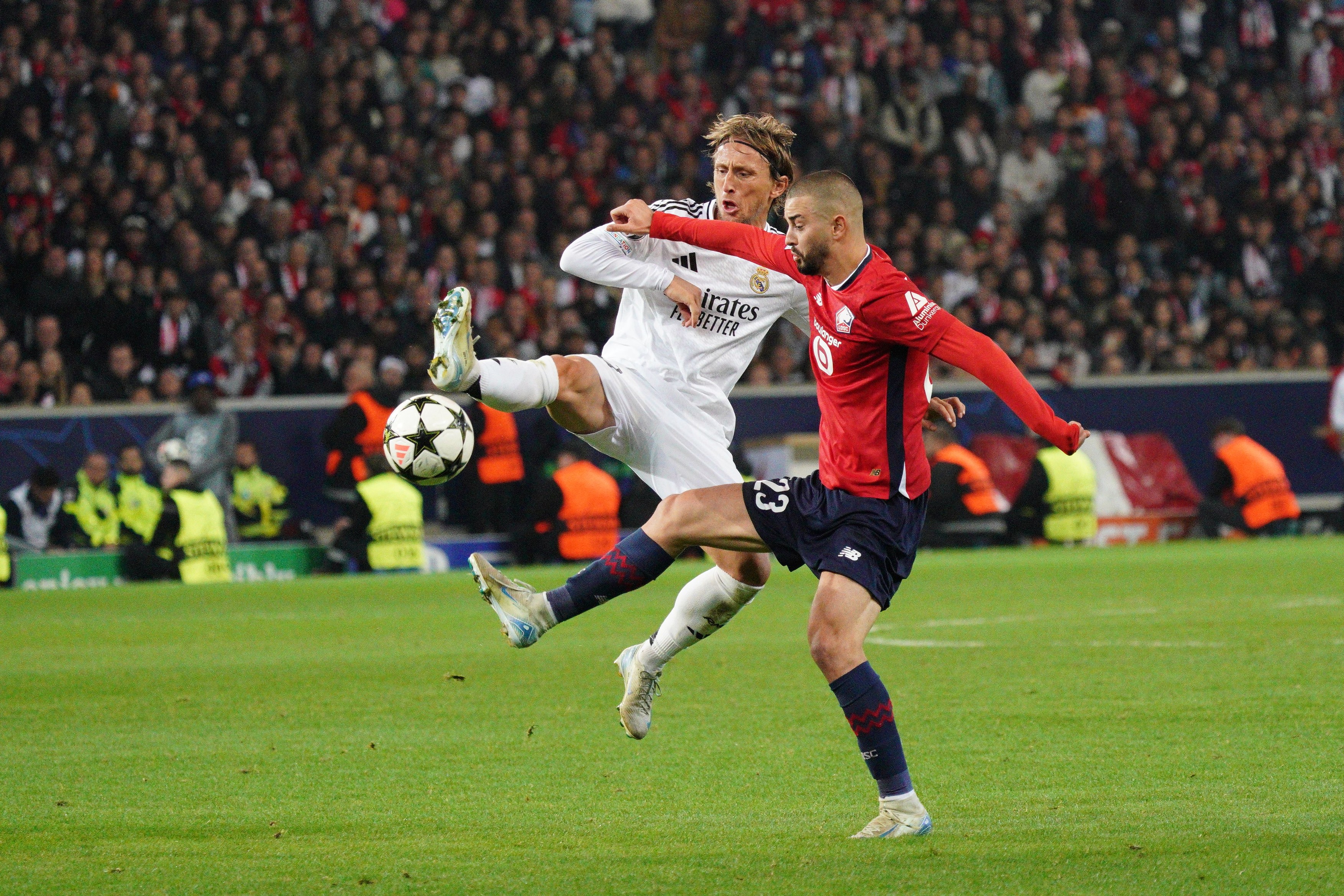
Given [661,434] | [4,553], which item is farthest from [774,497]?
[4,553]

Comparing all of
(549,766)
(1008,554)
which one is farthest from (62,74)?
(549,766)

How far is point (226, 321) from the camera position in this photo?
1691 centimetres

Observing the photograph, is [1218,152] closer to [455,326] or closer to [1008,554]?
[1008,554]

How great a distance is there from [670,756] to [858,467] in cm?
162

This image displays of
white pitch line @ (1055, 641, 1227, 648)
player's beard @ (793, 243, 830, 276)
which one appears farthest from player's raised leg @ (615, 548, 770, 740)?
white pitch line @ (1055, 641, 1227, 648)

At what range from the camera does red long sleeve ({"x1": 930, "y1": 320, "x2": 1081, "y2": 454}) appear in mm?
4977

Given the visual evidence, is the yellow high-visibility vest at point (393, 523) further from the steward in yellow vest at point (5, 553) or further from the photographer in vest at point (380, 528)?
the steward in yellow vest at point (5, 553)

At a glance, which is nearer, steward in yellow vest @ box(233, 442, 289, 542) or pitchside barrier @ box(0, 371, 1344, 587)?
pitchside barrier @ box(0, 371, 1344, 587)

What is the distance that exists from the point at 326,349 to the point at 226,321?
98cm

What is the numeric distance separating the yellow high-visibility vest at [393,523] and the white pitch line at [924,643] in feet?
18.9

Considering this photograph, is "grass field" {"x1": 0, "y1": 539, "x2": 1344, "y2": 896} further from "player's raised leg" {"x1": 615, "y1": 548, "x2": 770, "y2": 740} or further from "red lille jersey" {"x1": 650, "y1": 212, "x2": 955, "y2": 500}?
"red lille jersey" {"x1": 650, "y1": 212, "x2": 955, "y2": 500}

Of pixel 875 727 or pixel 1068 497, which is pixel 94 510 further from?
pixel 875 727

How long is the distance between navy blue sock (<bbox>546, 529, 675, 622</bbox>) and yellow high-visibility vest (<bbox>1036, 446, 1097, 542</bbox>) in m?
11.7

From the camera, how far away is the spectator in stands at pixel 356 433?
15.8 meters
